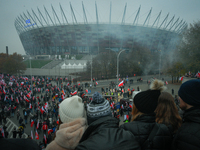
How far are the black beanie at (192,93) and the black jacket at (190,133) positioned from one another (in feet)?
0.31

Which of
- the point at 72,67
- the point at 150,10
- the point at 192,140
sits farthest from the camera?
the point at 150,10

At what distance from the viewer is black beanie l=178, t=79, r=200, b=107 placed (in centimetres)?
166

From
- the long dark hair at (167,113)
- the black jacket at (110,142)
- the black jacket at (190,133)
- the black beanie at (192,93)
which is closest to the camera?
the black jacket at (110,142)

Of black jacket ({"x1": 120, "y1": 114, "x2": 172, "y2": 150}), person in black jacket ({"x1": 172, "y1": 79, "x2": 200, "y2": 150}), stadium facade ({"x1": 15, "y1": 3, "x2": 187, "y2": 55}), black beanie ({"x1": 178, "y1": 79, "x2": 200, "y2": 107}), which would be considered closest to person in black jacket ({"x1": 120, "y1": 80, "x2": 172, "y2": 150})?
black jacket ({"x1": 120, "y1": 114, "x2": 172, "y2": 150})

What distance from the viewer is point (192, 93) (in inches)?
66.7

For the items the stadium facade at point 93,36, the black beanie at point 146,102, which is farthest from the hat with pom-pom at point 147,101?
the stadium facade at point 93,36

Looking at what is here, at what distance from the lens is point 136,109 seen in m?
1.96

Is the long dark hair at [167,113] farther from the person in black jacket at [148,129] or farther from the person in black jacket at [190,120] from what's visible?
the person in black jacket at [190,120]

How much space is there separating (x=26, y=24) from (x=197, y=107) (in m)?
88.9

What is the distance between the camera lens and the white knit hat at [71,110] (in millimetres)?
1963

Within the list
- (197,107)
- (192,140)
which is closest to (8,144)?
(192,140)

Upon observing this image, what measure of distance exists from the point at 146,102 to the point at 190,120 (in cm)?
56

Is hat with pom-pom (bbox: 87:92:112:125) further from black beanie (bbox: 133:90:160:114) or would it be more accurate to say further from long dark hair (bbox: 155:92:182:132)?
long dark hair (bbox: 155:92:182:132)

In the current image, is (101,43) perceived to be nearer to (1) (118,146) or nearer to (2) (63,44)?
(2) (63,44)
